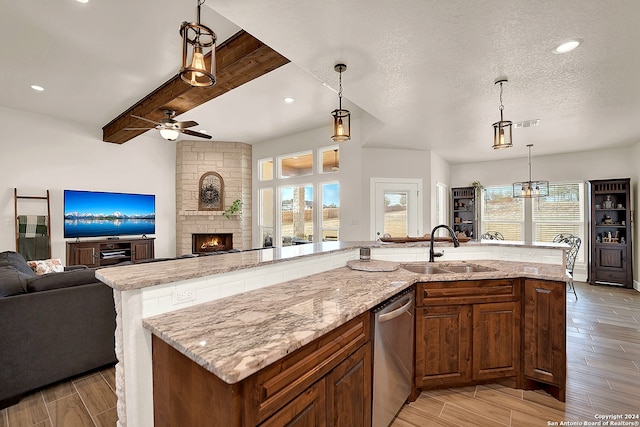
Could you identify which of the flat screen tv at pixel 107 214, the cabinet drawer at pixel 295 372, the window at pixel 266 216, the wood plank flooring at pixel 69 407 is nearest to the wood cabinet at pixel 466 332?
the cabinet drawer at pixel 295 372

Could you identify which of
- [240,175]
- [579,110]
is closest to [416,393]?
[579,110]

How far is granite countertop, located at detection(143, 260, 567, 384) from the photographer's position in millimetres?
955

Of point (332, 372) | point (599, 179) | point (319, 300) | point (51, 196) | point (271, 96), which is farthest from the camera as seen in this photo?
point (599, 179)

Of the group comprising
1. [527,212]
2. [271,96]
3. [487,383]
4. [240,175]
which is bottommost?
[487,383]

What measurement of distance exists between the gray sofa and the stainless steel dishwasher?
2.36 meters

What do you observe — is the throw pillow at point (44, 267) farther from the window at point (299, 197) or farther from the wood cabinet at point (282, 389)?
the window at point (299, 197)

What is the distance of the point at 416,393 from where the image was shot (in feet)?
7.04

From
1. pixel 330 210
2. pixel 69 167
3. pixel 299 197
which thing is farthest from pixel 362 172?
pixel 69 167

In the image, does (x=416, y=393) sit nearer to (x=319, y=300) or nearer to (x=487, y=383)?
(x=487, y=383)

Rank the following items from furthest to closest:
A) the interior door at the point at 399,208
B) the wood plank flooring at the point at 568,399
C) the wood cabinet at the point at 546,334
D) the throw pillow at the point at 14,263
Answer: the interior door at the point at 399,208 → the throw pillow at the point at 14,263 → the wood cabinet at the point at 546,334 → the wood plank flooring at the point at 568,399

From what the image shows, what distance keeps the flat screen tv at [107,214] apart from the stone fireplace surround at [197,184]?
2.24 feet

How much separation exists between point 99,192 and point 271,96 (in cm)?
424

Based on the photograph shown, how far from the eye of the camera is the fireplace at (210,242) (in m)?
7.01

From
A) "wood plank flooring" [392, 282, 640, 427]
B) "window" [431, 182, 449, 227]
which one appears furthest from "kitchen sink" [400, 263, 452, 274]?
"window" [431, 182, 449, 227]
